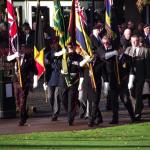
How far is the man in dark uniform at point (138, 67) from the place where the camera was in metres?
17.8

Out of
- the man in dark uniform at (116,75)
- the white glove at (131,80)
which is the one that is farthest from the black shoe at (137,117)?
the white glove at (131,80)

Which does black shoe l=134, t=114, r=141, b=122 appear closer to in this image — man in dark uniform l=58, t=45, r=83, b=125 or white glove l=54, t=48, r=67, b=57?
man in dark uniform l=58, t=45, r=83, b=125

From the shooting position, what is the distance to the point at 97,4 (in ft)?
119

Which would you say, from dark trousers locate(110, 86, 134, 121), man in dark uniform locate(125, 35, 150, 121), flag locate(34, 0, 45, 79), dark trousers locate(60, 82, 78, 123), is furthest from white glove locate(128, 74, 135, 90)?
flag locate(34, 0, 45, 79)

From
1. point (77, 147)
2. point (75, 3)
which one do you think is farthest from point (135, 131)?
point (75, 3)

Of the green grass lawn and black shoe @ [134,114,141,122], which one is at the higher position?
the green grass lawn

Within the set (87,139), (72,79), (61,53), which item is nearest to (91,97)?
(72,79)

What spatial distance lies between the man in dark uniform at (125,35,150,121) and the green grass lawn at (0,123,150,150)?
1452 millimetres

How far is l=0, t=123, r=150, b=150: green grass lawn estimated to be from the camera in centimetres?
1371

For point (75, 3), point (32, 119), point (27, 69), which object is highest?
point (75, 3)

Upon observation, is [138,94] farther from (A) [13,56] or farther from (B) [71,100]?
(A) [13,56]

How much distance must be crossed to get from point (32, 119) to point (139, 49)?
10.8 feet

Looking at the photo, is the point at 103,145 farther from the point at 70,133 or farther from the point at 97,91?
the point at 97,91

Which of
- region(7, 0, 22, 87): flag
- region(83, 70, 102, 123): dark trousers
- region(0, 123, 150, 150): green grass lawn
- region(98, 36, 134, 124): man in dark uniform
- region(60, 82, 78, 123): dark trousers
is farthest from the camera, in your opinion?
region(7, 0, 22, 87): flag
